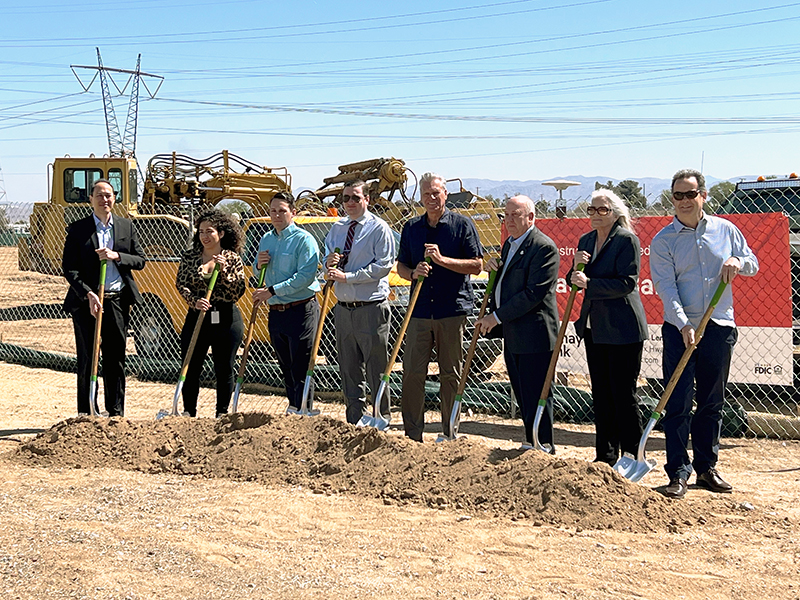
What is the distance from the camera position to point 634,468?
19.6ft

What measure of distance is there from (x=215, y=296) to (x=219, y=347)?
1.40 feet

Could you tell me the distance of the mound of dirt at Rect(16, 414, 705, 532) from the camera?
539 cm

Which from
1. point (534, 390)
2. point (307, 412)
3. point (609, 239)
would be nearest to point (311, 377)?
point (307, 412)

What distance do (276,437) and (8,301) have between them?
69.6ft

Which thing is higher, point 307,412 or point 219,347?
point 219,347

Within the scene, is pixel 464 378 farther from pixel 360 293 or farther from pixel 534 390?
→ pixel 360 293

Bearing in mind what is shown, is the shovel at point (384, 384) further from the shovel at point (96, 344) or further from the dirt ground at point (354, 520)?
the shovel at point (96, 344)

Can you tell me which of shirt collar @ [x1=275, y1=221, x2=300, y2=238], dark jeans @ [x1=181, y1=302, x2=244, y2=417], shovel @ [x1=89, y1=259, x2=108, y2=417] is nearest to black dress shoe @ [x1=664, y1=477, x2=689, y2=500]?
shirt collar @ [x1=275, y1=221, x2=300, y2=238]

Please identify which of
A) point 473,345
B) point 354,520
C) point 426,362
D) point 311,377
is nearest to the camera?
point 354,520

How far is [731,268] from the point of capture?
226 inches

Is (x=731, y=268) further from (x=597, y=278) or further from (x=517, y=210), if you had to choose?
(x=517, y=210)

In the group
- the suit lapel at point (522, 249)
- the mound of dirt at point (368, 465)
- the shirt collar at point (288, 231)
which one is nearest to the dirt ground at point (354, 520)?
the mound of dirt at point (368, 465)

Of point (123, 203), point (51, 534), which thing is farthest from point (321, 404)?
point (123, 203)

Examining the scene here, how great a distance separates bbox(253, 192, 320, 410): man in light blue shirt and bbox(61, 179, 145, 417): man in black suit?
123cm
